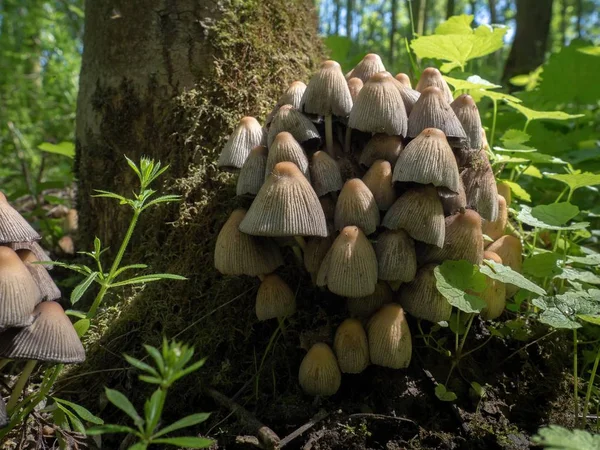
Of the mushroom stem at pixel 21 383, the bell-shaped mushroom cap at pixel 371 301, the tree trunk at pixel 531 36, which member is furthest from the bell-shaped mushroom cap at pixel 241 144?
the tree trunk at pixel 531 36

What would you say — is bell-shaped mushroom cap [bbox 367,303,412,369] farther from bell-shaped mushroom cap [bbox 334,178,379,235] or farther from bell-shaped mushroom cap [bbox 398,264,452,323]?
bell-shaped mushroom cap [bbox 334,178,379,235]

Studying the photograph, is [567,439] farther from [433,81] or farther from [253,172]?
[433,81]

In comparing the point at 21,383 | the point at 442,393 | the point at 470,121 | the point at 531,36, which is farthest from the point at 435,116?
the point at 531,36

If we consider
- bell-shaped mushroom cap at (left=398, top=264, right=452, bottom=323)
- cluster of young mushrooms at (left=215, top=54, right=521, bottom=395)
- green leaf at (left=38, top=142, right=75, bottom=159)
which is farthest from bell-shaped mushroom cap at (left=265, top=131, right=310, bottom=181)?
green leaf at (left=38, top=142, right=75, bottom=159)

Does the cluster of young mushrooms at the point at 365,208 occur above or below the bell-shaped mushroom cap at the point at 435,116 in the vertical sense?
below

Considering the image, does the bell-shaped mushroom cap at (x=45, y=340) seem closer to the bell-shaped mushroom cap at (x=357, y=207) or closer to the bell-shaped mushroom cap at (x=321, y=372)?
the bell-shaped mushroom cap at (x=321, y=372)

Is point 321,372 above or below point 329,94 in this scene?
below

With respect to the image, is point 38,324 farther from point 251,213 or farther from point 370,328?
point 370,328

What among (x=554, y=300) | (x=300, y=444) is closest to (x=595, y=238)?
(x=554, y=300)
